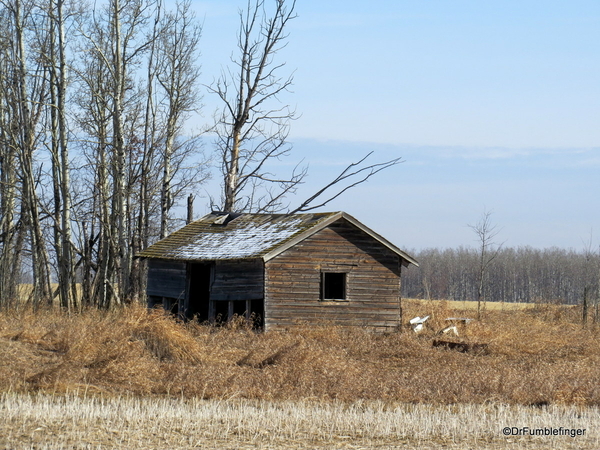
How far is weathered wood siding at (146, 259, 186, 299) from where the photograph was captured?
84.4ft

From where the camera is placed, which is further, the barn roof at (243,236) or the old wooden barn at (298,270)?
the barn roof at (243,236)

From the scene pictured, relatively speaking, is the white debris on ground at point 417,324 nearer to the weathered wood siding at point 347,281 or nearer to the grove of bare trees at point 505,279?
the weathered wood siding at point 347,281

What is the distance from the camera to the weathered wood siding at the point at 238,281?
75.9ft

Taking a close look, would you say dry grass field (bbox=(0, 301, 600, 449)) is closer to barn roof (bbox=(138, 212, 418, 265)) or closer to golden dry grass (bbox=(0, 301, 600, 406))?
golden dry grass (bbox=(0, 301, 600, 406))

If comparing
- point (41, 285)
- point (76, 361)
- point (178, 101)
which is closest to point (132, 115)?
point (178, 101)

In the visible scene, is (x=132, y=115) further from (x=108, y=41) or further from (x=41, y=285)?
(x=41, y=285)

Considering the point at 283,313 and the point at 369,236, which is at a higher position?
the point at 369,236

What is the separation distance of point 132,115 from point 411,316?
46.6ft

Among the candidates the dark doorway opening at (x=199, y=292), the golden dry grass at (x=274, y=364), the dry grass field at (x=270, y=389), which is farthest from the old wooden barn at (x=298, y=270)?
the dry grass field at (x=270, y=389)

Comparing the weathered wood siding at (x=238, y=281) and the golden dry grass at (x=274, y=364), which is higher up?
the weathered wood siding at (x=238, y=281)

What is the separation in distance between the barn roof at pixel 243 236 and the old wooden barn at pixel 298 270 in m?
0.05

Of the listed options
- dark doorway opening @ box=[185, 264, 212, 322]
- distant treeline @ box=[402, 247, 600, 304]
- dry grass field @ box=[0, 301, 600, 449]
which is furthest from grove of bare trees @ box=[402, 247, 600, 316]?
dry grass field @ box=[0, 301, 600, 449]

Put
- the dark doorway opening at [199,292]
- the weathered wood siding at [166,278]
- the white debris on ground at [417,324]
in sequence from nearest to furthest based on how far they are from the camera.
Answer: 1. the white debris on ground at [417,324]
2. the weathered wood siding at [166,278]
3. the dark doorway opening at [199,292]

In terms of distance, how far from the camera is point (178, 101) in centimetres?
3303
